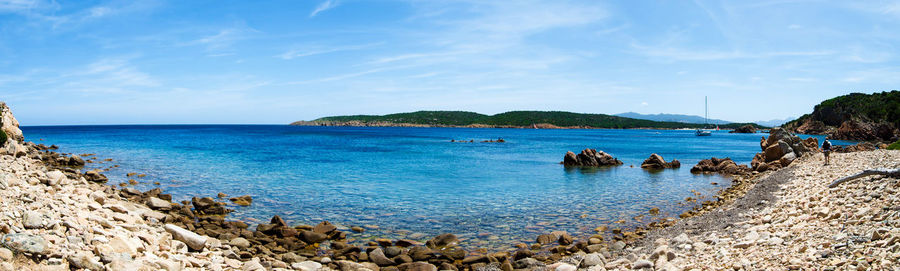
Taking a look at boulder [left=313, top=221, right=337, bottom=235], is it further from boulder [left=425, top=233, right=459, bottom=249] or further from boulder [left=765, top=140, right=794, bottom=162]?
boulder [left=765, top=140, right=794, bottom=162]

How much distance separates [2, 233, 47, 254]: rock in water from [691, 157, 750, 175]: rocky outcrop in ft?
129

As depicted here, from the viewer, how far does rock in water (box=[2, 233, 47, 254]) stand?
8578mm

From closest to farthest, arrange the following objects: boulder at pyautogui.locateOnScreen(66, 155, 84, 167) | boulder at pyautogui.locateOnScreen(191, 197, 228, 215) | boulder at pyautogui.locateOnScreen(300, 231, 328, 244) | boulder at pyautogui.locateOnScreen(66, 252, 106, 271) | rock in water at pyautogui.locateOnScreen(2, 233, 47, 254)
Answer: rock in water at pyautogui.locateOnScreen(2, 233, 47, 254)
boulder at pyautogui.locateOnScreen(66, 252, 106, 271)
boulder at pyautogui.locateOnScreen(300, 231, 328, 244)
boulder at pyautogui.locateOnScreen(191, 197, 228, 215)
boulder at pyautogui.locateOnScreen(66, 155, 84, 167)

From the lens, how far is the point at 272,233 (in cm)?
1549

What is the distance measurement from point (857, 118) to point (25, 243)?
132911 mm

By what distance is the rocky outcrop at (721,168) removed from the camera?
1442 inches

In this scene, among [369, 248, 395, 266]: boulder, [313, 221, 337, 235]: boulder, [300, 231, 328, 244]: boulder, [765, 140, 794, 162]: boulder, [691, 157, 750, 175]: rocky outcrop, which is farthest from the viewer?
[691, 157, 750, 175]: rocky outcrop

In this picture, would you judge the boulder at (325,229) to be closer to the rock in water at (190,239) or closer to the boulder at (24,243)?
the rock in water at (190,239)

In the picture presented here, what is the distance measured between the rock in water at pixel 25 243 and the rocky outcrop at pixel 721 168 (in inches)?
1552

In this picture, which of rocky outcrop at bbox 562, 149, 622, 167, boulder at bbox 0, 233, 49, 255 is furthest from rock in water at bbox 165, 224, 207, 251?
rocky outcrop at bbox 562, 149, 622, 167

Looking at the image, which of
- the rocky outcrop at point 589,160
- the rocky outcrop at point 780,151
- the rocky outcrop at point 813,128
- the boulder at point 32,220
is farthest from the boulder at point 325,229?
the rocky outcrop at point 813,128

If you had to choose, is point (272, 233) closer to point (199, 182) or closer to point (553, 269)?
point (553, 269)

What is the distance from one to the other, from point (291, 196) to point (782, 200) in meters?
20.8

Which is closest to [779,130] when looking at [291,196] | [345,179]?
[345,179]
